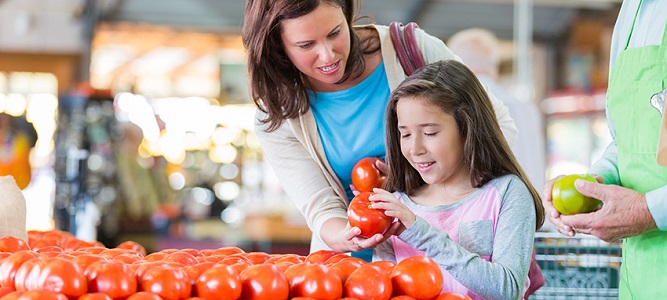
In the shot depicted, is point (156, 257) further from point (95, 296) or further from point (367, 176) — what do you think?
point (367, 176)

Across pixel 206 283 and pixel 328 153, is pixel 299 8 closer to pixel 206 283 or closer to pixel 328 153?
pixel 328 153

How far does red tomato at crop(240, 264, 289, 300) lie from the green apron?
76cm

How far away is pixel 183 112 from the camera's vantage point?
12.2 metres

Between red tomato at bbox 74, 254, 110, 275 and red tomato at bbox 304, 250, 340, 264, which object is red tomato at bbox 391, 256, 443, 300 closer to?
red tomato at bbox 304, 250, 340, 264

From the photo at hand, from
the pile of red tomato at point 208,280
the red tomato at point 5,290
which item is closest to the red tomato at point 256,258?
the pile of red tomato at point 208,280

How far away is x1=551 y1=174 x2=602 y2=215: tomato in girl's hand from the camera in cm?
177

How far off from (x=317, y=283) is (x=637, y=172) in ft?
2.38

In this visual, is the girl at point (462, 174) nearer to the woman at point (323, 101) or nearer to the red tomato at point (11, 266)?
the woman at point (323, 101)

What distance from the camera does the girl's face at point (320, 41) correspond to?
212 cm

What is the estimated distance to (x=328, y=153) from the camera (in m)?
2.39

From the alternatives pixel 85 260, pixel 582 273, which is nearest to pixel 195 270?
pixel 85 260

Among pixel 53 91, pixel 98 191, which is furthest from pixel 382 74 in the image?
pixel 53 91

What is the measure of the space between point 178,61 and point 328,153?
44.7 feet

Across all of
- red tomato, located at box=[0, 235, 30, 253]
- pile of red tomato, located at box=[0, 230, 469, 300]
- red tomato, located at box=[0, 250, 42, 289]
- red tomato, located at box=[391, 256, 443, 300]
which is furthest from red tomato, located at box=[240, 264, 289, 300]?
red tomato, located at box=[0, 235, 30, 253]
